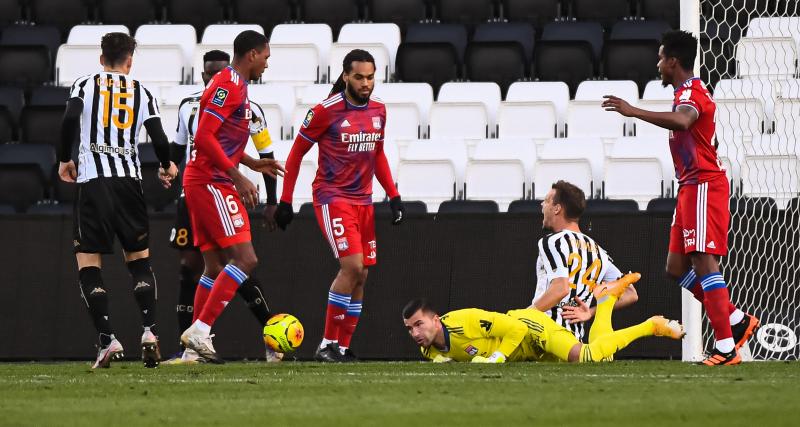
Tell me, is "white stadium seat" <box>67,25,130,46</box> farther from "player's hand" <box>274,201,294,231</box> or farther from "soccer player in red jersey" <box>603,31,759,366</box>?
"soccer player in red jersey" <box>603,31,759,366</box>

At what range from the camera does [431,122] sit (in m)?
13.0

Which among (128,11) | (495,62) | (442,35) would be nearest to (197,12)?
(128,11)

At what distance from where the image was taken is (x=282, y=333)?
909 centimetres

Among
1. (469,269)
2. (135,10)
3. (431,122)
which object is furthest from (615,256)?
(135,10)

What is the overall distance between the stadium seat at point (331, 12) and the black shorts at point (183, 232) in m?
6.07

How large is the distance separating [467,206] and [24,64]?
18.7ft

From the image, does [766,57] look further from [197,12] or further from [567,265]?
[197,12]

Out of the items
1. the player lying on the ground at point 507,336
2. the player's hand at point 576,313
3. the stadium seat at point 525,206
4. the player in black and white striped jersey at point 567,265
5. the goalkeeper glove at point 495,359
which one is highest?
the stadium seat at point 525,206

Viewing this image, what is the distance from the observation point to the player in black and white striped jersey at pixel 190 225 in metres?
9.20

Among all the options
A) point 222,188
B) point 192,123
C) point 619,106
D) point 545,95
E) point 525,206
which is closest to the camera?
point 619,106

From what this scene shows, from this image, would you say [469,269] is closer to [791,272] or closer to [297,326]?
[297,326]

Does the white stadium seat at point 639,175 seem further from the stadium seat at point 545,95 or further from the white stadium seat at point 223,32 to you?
the white stadium seat at point 223,32

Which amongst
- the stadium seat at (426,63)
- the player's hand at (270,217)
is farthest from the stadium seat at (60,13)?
the player's hand at (270,217)

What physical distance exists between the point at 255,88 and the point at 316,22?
→ 5.59ft
